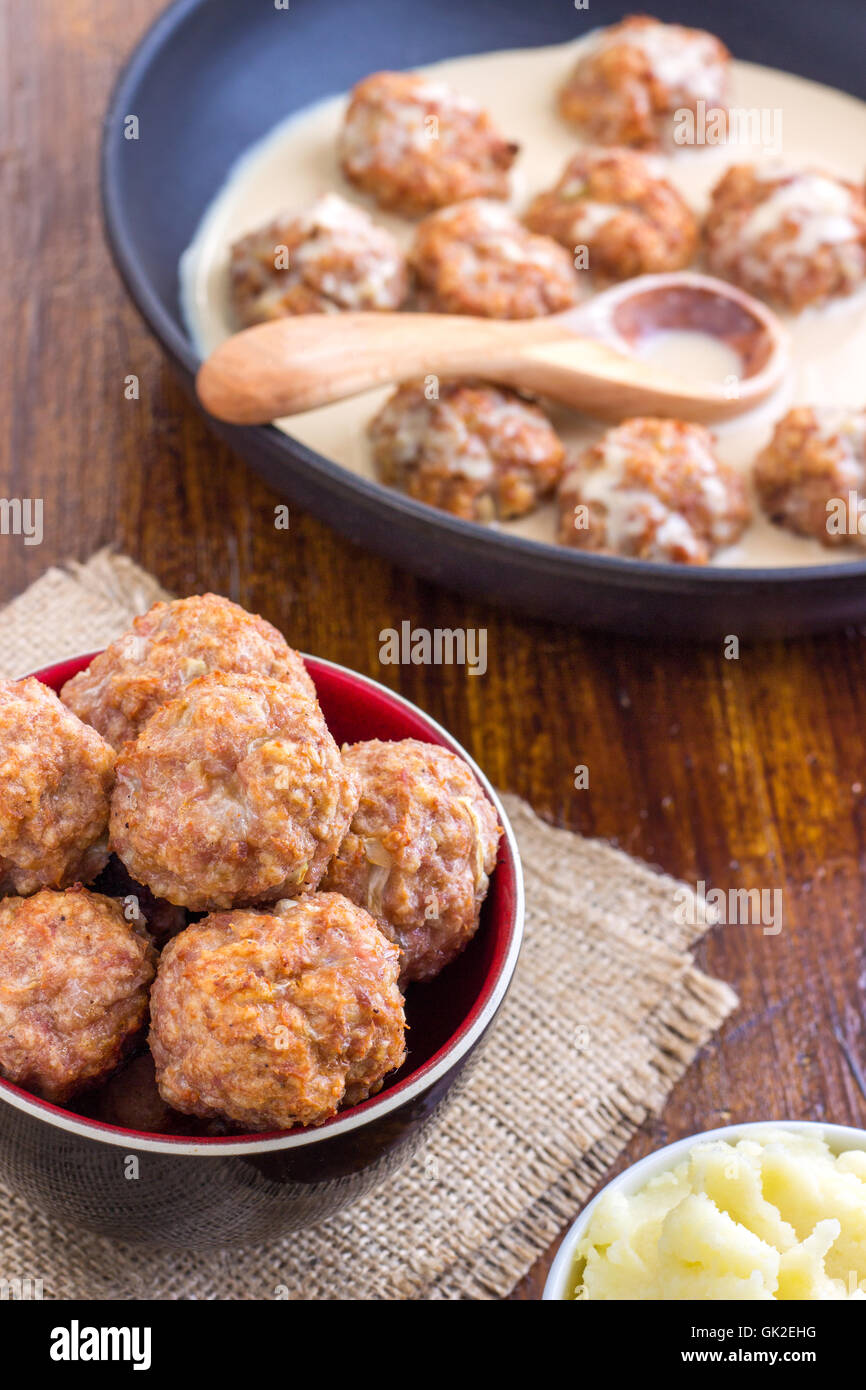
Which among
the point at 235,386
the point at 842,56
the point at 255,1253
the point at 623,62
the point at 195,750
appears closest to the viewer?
the point at 195,750

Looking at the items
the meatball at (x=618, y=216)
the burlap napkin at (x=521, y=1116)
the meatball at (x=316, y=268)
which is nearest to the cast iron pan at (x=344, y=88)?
the meatball at (x=316, y=268)

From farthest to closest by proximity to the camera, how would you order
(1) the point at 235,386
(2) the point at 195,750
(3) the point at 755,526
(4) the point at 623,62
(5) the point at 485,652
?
(4) the point at 623,62
(3) the point at 755,526
(5) the point at 485,652
(1) the point at 235,386
(2) the point at 195,750

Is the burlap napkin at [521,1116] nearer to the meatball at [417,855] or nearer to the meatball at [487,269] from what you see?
the meatball at [417,855]

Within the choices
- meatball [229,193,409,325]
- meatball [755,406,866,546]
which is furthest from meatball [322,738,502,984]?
meatball [229,193,409,325]

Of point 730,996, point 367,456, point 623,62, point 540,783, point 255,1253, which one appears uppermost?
point 623,62

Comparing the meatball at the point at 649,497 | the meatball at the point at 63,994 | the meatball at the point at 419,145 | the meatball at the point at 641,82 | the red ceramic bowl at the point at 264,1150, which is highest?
the meatball at the point at 641,82

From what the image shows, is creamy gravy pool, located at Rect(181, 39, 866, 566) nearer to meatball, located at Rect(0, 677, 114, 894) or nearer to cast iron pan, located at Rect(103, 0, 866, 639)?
cast iron pan, located at Rect(103, 0, 866, 639)
